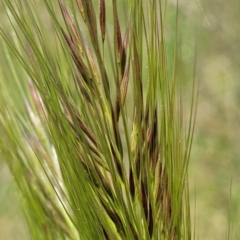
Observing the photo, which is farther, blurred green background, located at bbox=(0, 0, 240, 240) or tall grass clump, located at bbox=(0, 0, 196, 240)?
blurred green background, located at bbox=(0, 0, 240, 240)

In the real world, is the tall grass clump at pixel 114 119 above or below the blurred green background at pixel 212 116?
below

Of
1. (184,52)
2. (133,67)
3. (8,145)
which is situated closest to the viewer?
(133,67)

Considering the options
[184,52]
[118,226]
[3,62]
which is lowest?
[118,226]

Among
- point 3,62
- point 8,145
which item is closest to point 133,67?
point 8,145

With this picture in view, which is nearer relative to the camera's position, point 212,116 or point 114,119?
point 114,119

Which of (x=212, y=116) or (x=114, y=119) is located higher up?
(x=212, y=116)

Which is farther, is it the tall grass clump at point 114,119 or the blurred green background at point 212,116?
the blurred green background at point 212,116

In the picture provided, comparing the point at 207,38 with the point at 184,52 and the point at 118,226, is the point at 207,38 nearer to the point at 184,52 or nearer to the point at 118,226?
the point at 184,52

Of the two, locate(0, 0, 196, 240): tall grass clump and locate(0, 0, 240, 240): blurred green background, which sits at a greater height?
locate(0, 0, 240, 240): blurred green background
